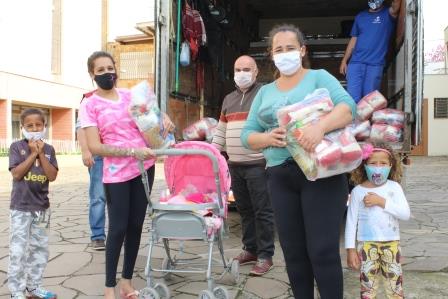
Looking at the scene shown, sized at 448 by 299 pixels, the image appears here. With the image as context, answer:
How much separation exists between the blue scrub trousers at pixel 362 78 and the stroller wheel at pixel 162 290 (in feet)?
11.8

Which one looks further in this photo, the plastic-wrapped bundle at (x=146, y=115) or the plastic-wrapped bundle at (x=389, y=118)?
the plastic-wrapped bundle at (x=389, y=118)

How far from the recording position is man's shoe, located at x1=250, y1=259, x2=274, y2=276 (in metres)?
4.59

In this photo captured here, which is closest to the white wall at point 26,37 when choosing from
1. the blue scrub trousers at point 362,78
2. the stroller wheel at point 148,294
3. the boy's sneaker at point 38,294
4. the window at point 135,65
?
the window at point 135,65

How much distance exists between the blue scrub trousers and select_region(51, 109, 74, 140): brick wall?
25.6m

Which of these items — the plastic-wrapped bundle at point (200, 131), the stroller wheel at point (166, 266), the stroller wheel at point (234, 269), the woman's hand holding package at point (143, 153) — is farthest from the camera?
the plastic-wrapped bundle at point (200, 131)

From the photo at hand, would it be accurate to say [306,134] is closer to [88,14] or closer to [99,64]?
[99,64]

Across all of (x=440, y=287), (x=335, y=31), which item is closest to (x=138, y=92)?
(x=440, y=287)

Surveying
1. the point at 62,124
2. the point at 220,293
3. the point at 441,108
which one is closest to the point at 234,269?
the point at 220,293

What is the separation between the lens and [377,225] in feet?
10.9

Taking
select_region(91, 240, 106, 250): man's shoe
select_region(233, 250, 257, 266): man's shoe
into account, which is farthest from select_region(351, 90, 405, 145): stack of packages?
select_region(91, 240, 106, 250): man's shoe

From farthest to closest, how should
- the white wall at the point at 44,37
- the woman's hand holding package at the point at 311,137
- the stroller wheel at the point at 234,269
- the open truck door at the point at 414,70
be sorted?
the white wall at the point at 44,37 → the open truck door at the point at 414,70 → the stroller wheel at the point at 234,269 → the woman's hand holding package at the point at 311,137

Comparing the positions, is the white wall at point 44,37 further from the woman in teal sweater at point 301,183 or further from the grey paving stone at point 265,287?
the woman in teal sweater at point 301,183

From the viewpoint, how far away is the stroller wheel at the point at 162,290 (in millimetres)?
3865

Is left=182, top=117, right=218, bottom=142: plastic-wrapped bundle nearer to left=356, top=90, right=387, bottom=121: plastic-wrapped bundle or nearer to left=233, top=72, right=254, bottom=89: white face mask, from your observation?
left=233, top=72, right=254, bottom=89: white face mask
